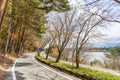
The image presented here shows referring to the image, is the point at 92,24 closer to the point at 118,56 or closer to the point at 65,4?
the point at 65,4

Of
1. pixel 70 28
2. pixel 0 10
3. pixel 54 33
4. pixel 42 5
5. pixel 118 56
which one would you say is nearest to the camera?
pixel 0 10

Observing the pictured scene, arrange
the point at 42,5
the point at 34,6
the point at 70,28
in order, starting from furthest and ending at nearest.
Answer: the point at 70,28
the point at 42,5
the point at 34,6

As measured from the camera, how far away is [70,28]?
3144cm

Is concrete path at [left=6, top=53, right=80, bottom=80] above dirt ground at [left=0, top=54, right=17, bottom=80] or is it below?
below

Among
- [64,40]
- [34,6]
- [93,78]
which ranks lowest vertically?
[93,78]

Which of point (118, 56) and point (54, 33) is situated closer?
point (54, 33)

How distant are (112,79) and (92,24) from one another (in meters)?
9.23

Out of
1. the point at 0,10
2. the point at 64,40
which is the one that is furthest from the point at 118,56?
the point at 0,10

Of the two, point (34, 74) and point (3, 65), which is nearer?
point (34, 74)

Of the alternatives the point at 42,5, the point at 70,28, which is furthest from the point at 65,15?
the point at 42,5

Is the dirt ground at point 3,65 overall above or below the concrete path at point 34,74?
above

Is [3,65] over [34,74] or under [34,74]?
over

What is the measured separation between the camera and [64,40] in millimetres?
33031

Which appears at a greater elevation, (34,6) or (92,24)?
(34,6)
